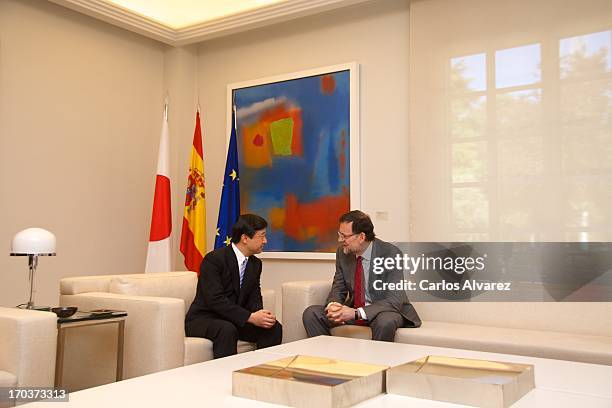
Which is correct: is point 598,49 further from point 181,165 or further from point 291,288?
point 181,165

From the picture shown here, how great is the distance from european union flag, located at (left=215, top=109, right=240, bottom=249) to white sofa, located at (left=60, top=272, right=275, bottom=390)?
1.37 meters

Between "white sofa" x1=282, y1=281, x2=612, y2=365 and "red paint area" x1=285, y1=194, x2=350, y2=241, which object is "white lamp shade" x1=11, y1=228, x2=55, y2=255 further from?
"red paint area" x1=285, y1=194, x2=350, y2=241

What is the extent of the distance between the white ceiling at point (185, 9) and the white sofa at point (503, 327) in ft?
9.71

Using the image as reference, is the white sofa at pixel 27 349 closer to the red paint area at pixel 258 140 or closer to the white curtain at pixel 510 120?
the white curtain at pixel 510 120

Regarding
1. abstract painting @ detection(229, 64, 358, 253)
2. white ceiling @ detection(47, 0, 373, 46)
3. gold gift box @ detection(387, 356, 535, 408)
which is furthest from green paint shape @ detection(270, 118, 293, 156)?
gold gift box @ detection(387, 356, 535, 408)

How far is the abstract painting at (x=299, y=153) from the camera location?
5.19m

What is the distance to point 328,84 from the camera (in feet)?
17.4

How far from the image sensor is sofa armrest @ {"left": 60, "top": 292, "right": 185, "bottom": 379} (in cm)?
326

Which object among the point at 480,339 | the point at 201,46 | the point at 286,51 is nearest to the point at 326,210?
the point at 286,51

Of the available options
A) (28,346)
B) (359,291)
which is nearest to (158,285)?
(28,346)

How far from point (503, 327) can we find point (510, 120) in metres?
1.51

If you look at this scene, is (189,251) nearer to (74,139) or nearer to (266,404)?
(74,139)

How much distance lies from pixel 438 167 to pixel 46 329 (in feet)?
10.00

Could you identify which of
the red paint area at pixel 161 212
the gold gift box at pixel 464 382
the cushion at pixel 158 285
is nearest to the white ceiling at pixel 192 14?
the red paint area at pixel 161 212
